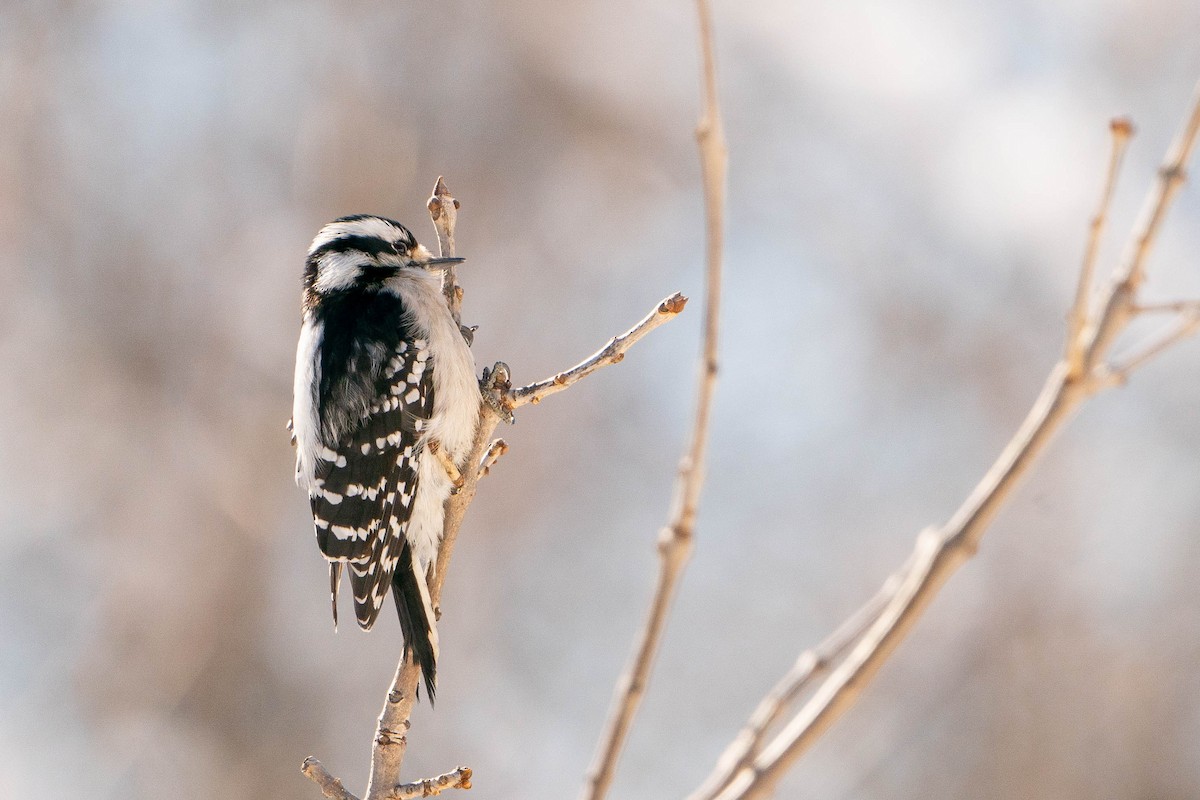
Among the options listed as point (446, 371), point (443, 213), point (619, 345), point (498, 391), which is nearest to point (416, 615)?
point (498, 391)

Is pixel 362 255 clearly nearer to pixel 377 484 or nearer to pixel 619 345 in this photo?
pixel 377 484

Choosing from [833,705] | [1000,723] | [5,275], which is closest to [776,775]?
[833,705]

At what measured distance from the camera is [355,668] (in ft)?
27.0

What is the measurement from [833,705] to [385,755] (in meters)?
1.53

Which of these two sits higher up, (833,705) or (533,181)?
(533,181)

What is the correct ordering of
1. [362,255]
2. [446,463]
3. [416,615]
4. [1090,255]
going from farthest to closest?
[362,255] < [446,463] < [416,615] < [1090,255]

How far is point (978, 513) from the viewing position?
3.59ft

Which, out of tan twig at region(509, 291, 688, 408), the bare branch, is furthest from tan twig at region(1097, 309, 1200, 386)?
the bare branch

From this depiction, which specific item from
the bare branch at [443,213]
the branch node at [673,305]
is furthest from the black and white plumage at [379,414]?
the branch node at [673,305]

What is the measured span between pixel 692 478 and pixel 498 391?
5.89ft

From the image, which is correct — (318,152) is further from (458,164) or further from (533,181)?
(533,181)

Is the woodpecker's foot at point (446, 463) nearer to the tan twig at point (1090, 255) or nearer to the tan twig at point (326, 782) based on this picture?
the tan twig at point (326, 782)

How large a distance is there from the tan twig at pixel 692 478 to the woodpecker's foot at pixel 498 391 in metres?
1.72

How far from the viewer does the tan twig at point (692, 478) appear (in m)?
1.13
